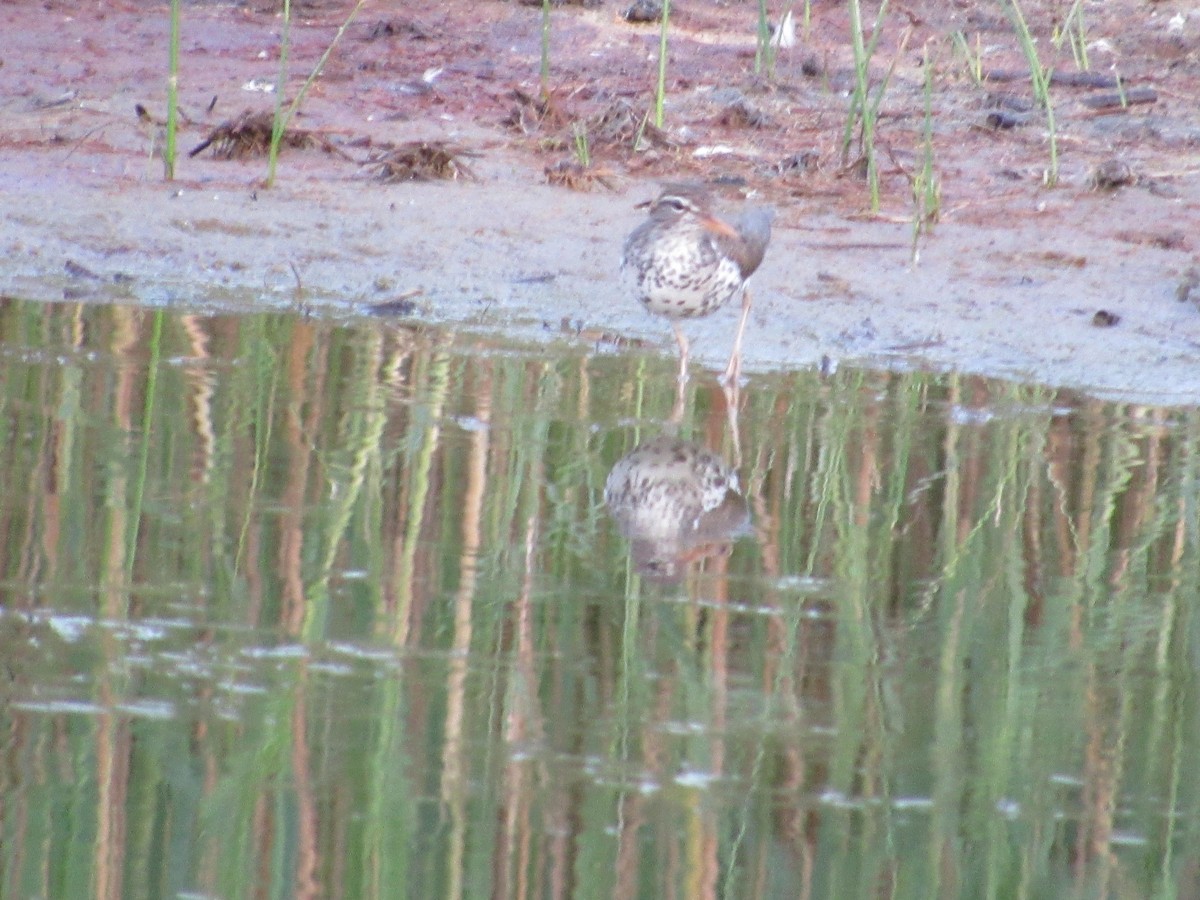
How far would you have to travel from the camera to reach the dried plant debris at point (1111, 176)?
9375mm

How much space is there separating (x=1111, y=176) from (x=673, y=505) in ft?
17.6

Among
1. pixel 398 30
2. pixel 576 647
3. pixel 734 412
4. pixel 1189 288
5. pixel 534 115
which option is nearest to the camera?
pixel 576 647

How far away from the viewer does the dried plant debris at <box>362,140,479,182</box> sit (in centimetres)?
941

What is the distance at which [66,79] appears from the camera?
442 inches

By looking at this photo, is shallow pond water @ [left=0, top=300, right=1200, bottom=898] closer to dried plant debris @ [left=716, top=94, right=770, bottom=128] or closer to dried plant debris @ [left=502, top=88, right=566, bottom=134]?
dried plant debris @ [left=502, top=88, right=566, bottom=134]

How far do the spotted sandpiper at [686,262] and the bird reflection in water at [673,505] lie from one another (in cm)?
130

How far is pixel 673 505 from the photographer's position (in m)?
4.77

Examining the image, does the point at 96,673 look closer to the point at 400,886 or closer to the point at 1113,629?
the point at 400,886

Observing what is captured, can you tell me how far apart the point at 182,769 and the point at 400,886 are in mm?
471

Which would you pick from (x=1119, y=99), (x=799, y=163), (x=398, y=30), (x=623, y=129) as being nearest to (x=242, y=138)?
(x=623, y=129)

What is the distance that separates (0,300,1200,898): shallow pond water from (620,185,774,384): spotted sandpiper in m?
0.82

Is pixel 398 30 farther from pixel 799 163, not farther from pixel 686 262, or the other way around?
pixel 686 262

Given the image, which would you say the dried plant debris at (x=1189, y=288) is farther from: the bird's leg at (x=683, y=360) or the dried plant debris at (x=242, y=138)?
the dried plant debris at (x=242, y=138)

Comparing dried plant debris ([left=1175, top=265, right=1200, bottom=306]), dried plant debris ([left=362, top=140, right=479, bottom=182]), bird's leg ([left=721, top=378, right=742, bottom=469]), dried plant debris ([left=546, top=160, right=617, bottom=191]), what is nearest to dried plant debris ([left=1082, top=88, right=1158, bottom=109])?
dried plant debris ([left=546, top=160, right=617, bottom=191])
